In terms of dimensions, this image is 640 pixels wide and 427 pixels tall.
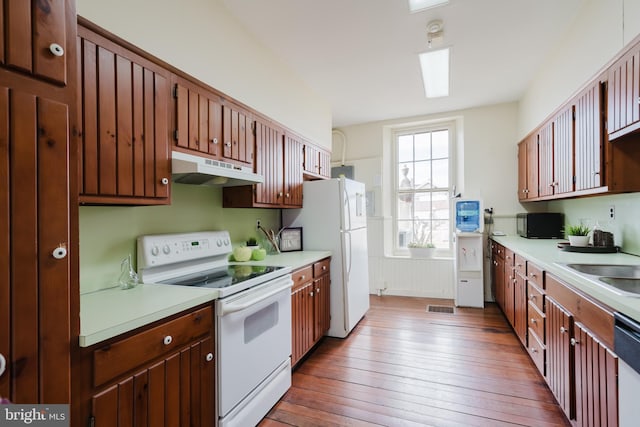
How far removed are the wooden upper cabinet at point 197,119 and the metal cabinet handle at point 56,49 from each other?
0.87m

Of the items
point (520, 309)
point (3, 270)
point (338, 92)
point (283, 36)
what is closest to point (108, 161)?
point (3, 270)

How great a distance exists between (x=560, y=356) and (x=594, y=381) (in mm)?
438

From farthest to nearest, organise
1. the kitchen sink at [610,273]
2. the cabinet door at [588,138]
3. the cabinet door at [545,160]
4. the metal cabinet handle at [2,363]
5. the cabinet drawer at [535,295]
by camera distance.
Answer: the cabinet door at [545,160] < the cabinet drawer at [535,295] < the cabinet door at [588,138] < the kitchen sink at [610,273] < the metal cabinet handle at [2,363]

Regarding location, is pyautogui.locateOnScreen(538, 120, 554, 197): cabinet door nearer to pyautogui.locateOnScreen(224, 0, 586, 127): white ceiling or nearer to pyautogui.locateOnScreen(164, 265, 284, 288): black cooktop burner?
pyautogui.locateOnScreen(224, 0, 586, 127): white ceiling

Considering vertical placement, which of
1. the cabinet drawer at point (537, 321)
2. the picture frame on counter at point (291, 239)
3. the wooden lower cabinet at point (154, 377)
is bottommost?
the cabinet drawer at point (537, 321)

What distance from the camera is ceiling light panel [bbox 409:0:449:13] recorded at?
2.12m

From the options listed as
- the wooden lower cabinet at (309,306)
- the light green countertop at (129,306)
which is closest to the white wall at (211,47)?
the light green countertop at (129,306)

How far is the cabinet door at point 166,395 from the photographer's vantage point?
1051 mm

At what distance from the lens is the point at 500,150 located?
412 centimetres

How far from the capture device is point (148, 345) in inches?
45.8

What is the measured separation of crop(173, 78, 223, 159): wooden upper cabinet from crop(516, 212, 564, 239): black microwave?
11.2 feet

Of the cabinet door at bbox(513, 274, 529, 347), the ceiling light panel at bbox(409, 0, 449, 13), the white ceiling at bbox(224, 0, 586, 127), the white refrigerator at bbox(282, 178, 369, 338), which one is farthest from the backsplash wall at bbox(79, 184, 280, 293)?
the cabinet door at bbox(513, 274, 529, 347)

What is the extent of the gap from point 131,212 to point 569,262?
2.69m

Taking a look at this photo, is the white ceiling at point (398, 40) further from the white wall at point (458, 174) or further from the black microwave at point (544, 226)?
the black microwave at point (544, 226)
